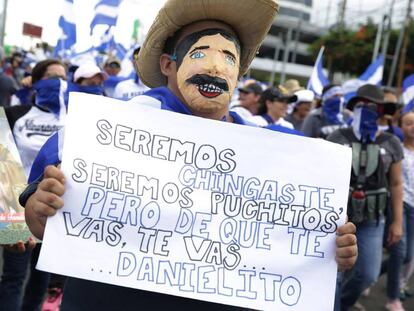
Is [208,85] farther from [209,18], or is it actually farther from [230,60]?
[209,18]

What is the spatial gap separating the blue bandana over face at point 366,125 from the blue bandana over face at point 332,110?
2482mm

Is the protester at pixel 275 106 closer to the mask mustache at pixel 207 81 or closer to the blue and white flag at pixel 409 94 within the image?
the blue and white flag at pixel 409 94

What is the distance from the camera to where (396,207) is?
4531 mm

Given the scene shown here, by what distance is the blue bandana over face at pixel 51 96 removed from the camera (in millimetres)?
4012

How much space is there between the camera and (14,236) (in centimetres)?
272

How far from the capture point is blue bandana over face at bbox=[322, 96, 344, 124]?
670 cm

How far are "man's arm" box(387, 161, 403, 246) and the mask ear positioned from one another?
2870 millimetres

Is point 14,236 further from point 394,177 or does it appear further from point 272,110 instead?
point 272,110

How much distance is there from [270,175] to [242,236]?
0.71ft

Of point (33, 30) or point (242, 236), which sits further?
point (33, 30)

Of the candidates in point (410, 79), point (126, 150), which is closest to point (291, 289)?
point (126, 150)

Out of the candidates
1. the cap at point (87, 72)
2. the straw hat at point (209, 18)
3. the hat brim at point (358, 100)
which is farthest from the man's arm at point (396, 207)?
the straw hat at point (209, 18)

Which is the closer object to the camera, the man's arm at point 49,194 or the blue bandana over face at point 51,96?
the man's arm at point 49,194

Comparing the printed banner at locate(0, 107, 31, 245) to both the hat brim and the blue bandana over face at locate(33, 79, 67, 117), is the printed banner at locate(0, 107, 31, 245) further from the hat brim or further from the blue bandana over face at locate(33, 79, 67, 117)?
the hat brim
